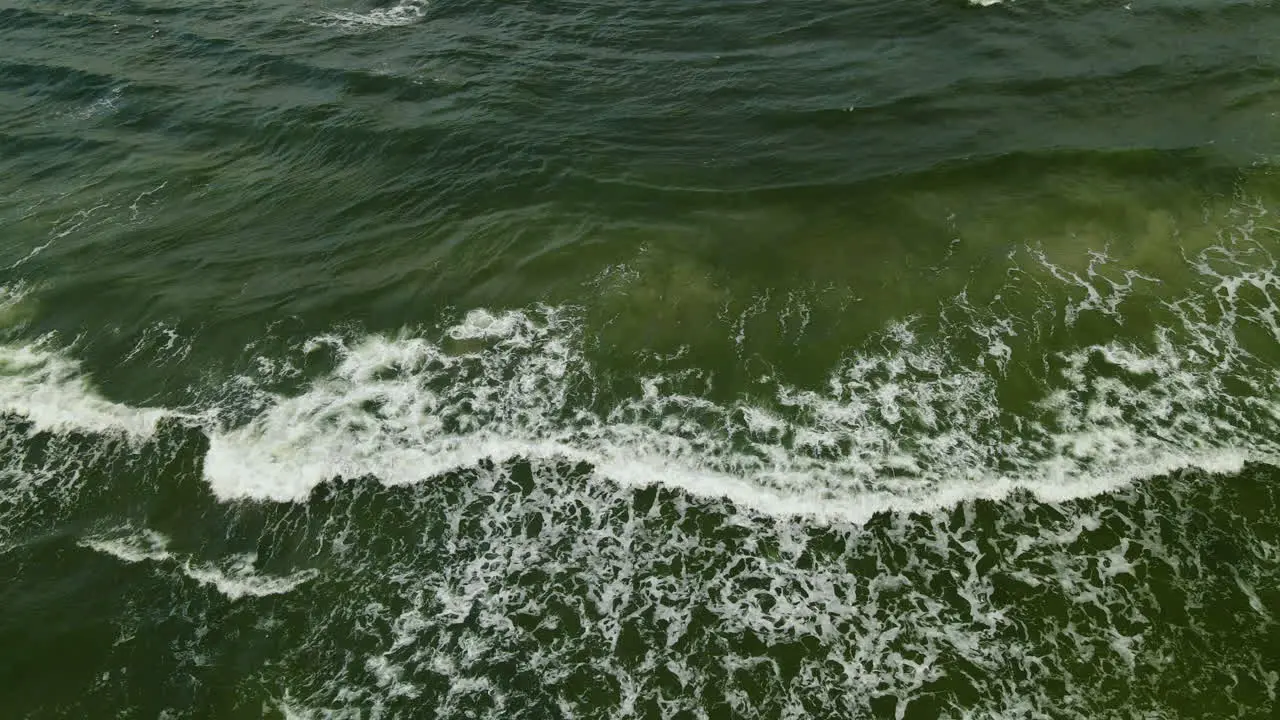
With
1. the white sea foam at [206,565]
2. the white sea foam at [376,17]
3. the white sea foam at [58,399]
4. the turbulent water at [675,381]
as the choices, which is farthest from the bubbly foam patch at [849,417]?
the white sea foam at [376,17]

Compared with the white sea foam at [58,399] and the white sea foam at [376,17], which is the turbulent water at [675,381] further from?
the white sea foam at [376,17]

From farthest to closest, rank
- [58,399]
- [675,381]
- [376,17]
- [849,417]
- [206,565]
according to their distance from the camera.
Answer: [376,17] → [58,399] → [675,381] → [849,417] → [206,565]

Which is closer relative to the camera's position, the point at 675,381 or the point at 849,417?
the point at 849,417

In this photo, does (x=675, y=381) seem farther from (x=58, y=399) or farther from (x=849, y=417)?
(x=58, y=399)

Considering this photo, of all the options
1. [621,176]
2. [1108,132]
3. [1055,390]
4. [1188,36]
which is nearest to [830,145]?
[621,176]

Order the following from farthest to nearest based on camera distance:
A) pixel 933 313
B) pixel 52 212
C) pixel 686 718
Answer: pixel 52 212
pixel 933 313
pixel 686 718

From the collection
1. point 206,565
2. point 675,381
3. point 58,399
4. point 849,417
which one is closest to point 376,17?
point 58,399

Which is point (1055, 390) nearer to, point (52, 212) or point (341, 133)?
point (341, 133)
